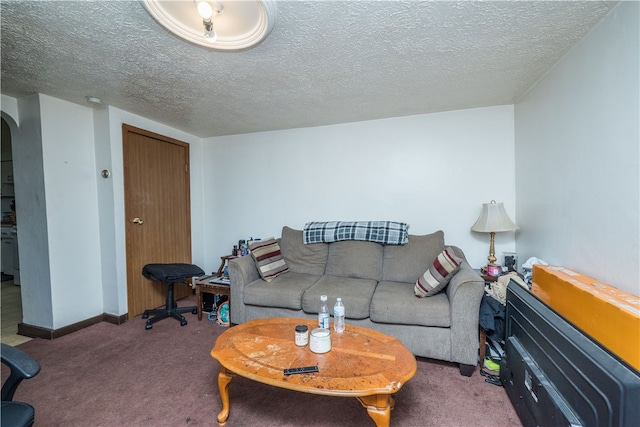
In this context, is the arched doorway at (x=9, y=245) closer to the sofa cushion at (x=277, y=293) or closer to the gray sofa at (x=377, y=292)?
the sofa cushion at (x=277, y=293)

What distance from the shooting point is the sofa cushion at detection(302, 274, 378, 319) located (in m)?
2.13

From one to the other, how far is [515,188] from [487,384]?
5.88 ft

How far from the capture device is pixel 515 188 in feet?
8.63

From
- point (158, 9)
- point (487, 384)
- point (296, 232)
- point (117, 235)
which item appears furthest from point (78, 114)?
point (487, 384)

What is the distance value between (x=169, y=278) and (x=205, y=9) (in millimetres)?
2334

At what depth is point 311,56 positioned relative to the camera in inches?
68.8

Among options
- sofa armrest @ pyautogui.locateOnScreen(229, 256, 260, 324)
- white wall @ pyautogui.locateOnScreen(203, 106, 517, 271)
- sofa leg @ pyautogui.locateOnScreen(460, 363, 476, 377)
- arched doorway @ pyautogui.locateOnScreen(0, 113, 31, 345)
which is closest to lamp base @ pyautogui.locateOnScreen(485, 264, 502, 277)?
white wall @ pyautogui.locateOnScreen(203, 106, 517, 271)

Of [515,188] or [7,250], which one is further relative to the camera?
[7,250]

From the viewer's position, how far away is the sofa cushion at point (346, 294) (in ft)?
7.00

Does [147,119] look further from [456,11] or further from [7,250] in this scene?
[7,250]

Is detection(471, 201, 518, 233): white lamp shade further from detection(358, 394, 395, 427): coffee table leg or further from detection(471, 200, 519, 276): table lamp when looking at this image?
detection(358, 394, 395, 427): coffee table leg

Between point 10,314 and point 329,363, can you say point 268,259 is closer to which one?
point 329,363

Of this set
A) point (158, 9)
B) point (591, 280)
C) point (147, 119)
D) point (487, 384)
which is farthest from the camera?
point (147, 119)

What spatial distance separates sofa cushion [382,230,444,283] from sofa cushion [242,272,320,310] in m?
0.76
